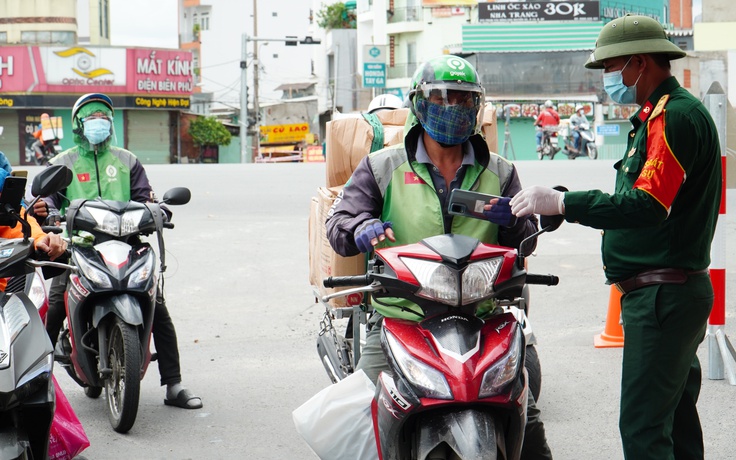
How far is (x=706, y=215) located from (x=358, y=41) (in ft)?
212

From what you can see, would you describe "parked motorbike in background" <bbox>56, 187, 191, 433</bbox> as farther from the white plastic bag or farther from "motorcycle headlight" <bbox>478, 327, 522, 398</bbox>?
"motorcycle headlight" <bbox>478, 327, 522, 398</bbox>

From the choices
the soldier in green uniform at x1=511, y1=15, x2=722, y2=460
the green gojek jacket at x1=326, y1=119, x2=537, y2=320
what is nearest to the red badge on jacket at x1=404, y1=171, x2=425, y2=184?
the green gojek jacket at x1=326, y1=119, x2=537, y2=320

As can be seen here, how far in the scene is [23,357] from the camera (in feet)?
12.6

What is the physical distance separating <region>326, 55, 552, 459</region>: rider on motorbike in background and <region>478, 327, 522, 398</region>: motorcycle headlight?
0.63 metres

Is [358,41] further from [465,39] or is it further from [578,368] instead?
[578,368]

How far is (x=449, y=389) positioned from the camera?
3.19 meters

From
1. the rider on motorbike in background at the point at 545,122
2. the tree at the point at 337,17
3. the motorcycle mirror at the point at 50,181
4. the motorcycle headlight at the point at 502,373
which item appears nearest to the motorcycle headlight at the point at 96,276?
the motorcycle mirror at the point at 50,181

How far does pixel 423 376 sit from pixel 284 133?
5691cm

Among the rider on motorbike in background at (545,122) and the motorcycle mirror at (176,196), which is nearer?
the motorcycle mirror at (176,196)

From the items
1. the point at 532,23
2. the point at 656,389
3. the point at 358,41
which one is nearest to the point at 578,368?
the point at 656,389

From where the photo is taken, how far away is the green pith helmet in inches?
150

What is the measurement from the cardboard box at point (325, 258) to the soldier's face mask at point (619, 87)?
1.64m

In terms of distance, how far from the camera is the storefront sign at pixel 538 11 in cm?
5603

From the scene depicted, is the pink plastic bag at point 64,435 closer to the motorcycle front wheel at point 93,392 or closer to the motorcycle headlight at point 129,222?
the motorcycle headlight at point 129,222
